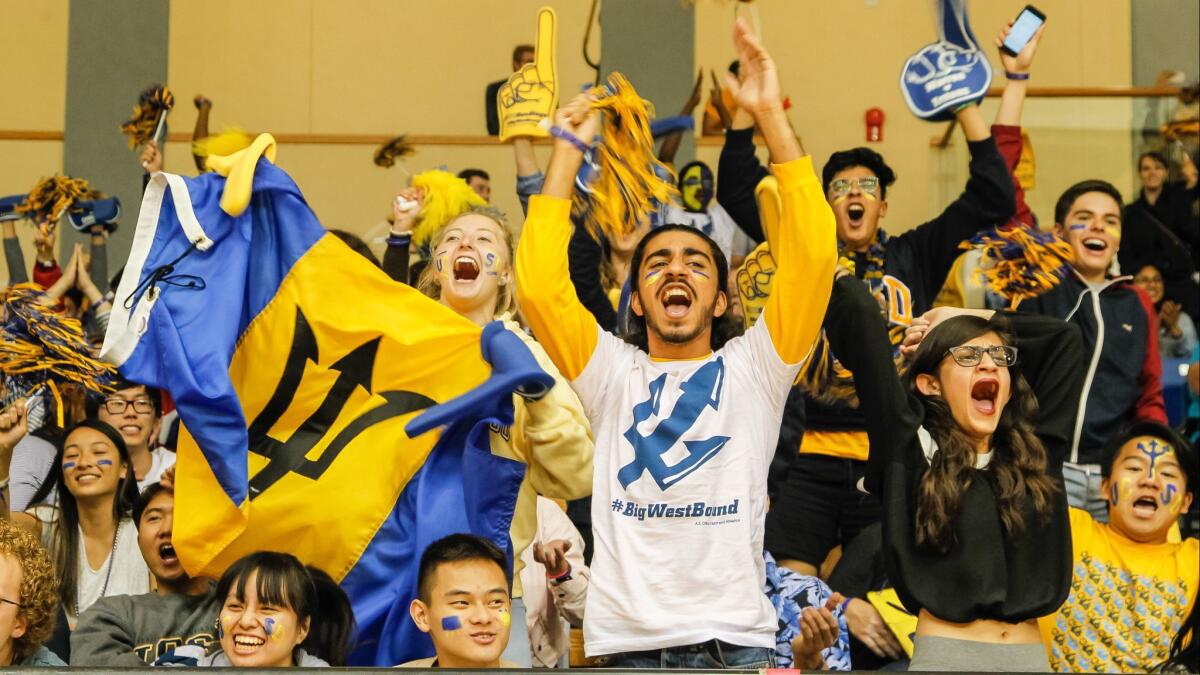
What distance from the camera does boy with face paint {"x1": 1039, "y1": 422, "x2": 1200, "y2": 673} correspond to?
441 cm

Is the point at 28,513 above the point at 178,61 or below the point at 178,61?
below

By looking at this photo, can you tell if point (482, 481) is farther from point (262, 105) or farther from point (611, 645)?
point (262, 105)

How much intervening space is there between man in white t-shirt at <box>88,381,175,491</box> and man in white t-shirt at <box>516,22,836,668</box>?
75.5 inches

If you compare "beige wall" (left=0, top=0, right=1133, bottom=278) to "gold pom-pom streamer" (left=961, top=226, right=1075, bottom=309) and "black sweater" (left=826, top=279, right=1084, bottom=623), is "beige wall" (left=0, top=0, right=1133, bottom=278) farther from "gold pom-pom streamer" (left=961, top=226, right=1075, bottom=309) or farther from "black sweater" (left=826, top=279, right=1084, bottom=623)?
"black sweater" (left=826, top=279, right=1084, bottom=623)

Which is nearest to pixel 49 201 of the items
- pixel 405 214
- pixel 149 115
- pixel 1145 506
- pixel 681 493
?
pixel 149 115

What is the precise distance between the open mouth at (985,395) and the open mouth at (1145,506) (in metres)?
0.86

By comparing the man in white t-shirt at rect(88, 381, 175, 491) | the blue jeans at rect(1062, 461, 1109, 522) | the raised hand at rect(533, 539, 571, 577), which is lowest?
the raised hand at rect(533, 539, 571, 577)

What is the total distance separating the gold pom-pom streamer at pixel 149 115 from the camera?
6750 millimetres

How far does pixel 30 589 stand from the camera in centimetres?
353

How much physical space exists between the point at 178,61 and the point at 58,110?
2.43 feet

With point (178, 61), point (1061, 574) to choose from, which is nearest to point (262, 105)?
point (178, 61)

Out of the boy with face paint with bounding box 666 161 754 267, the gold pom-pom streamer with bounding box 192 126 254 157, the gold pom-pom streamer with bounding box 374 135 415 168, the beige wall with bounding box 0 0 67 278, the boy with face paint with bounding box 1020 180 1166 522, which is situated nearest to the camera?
the boy with face paint with bounding box 1020 180 1166 522

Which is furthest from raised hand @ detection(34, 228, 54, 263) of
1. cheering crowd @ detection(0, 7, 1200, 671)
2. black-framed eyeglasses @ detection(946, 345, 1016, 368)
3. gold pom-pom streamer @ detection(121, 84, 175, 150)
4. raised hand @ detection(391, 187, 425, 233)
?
black-framed eyeglasses @ detection(946, 345, 1016, 368)

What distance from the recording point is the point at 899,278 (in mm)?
5207
